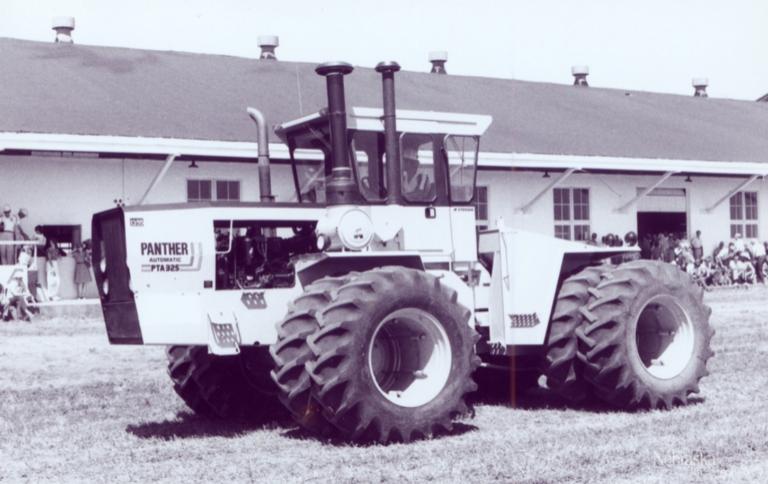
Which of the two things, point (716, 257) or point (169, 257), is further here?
point (716, 257)

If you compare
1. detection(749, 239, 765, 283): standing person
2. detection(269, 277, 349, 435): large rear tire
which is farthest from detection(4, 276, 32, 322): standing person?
detection(749, 239, 765, 283): standing person

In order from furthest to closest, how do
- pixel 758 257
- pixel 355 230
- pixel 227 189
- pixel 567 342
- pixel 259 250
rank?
pixel 758 257
pixel 227 189
pixel 567 342
pixel 259 250
pixel 355 230

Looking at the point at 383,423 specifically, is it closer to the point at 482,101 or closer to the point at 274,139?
the point at 274,139

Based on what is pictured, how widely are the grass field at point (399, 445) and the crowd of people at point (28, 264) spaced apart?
9.99 m

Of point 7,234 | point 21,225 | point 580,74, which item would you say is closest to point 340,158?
point 7,234

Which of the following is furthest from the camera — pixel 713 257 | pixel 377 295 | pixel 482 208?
pixel 713 257

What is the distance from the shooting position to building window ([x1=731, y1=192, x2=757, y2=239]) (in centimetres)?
3478

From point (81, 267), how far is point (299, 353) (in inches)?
677

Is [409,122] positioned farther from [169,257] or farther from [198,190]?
[198,190]

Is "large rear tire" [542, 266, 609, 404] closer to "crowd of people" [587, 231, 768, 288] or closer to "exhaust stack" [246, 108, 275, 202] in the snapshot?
"exhaust stack" [246, 108, 275, 202]

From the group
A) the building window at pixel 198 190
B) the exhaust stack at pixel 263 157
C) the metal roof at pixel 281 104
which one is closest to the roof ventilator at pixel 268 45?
the metal roof at pixel 281 104

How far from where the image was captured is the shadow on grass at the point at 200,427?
914 centimetres

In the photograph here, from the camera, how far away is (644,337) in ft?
33.7

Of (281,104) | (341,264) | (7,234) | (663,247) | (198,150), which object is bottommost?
(341,264)
